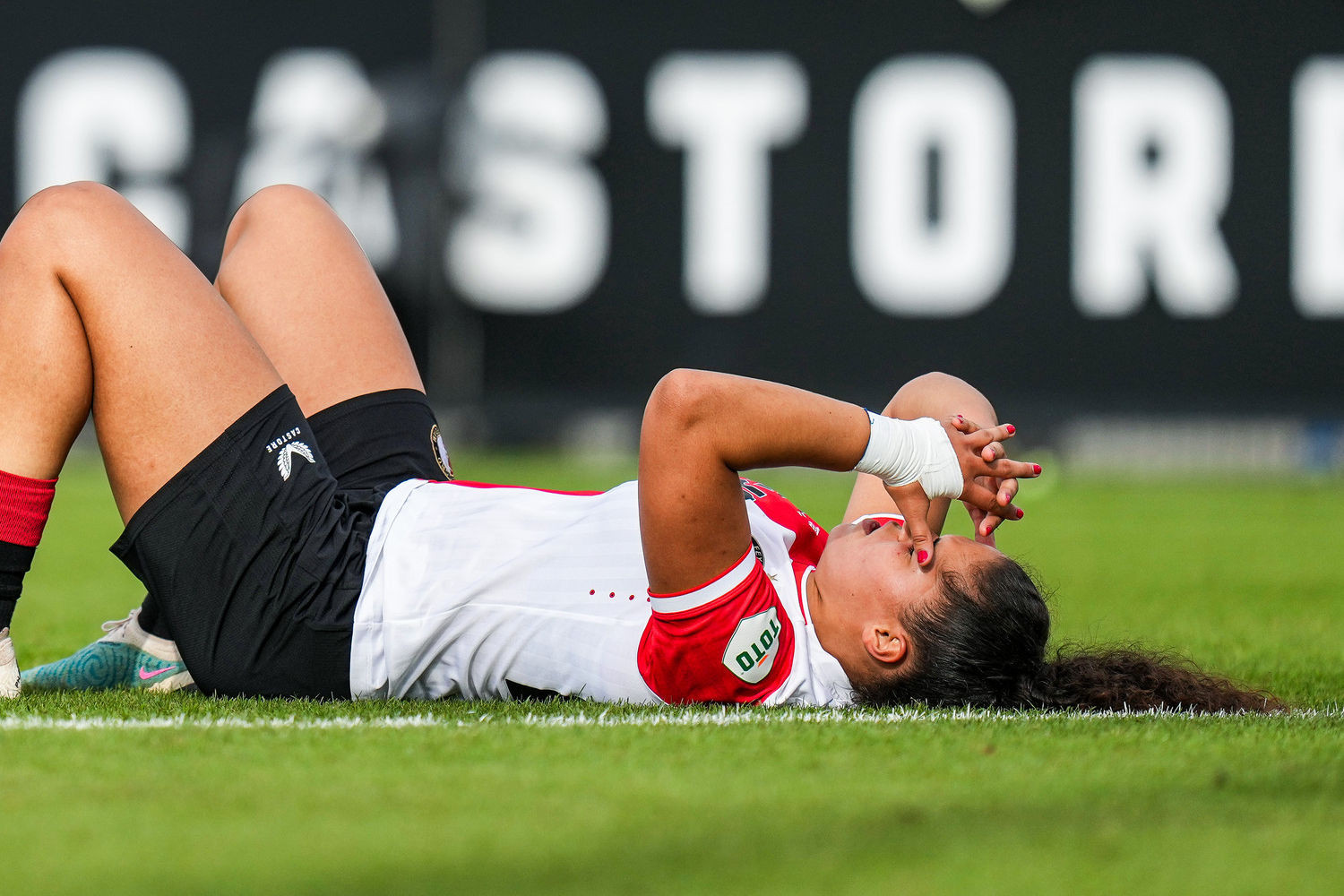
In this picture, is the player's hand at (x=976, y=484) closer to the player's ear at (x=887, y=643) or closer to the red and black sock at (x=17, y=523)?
the player's ear at (x=887, y=643)

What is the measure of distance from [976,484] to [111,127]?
9.83 metres

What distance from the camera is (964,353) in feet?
37.4

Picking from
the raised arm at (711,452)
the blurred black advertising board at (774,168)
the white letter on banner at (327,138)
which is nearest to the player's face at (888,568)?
the raised arm at (711,452)

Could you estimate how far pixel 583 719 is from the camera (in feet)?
9.04

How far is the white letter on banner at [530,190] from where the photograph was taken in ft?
37.1

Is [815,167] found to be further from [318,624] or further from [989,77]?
[318,624]

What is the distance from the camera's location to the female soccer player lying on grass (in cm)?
270

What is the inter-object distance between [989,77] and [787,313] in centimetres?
221

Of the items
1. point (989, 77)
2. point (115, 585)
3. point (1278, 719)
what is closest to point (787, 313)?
point (989, 77)

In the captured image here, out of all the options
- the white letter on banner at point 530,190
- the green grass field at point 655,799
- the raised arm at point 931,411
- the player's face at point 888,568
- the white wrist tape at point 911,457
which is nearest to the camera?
the green grass field at point 655,799

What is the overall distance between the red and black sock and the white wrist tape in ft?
4.61

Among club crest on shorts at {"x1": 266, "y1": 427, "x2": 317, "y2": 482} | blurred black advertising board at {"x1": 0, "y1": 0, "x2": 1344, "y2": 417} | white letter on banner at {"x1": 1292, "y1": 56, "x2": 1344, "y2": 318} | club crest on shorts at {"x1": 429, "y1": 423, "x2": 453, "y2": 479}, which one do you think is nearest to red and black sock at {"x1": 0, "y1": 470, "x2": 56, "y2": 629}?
club crest on shorts at {"x1": 266, "y1": 427, "x2": 317, "y2": 482}

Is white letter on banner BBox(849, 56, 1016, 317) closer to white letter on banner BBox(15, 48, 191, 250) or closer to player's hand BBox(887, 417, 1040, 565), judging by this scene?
white letter on banner BBox(15, 48, 191, 250)

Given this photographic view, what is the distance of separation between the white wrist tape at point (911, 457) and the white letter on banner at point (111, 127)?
369 inches
